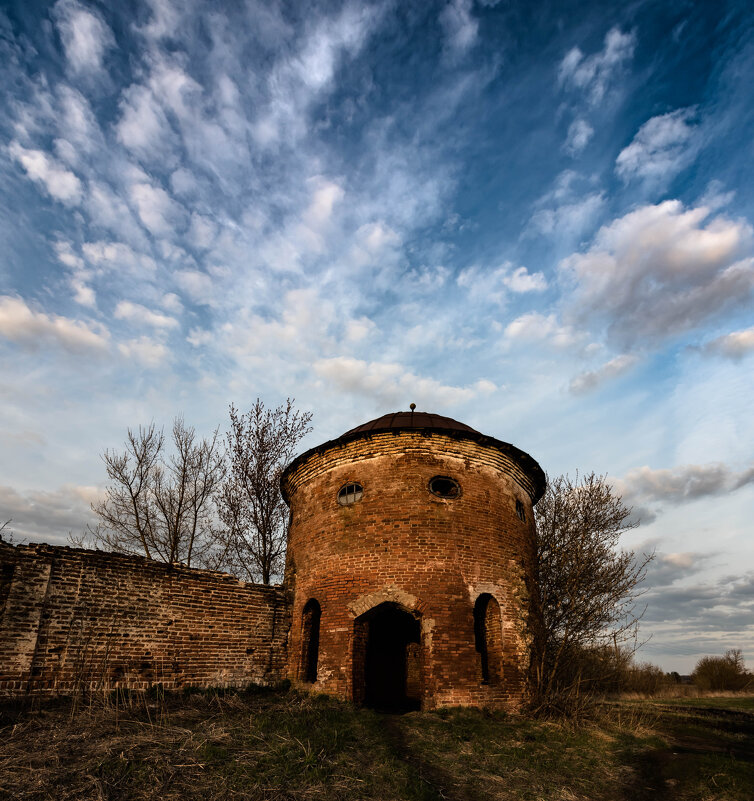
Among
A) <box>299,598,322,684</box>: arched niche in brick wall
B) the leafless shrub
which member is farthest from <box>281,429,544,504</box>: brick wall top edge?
the leafless shrub

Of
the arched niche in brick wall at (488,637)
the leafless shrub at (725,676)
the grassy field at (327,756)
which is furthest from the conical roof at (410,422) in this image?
the leafless shrub at (725,676)

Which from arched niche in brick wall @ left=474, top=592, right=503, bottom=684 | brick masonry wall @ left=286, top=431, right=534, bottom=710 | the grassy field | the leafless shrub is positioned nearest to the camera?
the grassy field

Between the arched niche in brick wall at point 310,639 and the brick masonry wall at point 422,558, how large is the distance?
13 cm

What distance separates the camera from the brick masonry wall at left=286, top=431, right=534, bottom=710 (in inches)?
370

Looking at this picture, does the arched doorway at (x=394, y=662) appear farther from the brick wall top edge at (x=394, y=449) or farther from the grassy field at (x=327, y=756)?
the brick wall top edge at (x=394, y=449)

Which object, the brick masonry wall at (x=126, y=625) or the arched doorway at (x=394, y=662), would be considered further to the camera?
the arched doorway at (x=394, y=662)

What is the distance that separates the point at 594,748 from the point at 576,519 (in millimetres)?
6472

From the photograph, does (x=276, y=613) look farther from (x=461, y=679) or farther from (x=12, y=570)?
(x=12, y=570)

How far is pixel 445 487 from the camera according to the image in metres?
10.8

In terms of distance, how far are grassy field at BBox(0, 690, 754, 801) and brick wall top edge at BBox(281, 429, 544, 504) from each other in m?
4.89

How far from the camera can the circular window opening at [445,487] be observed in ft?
35.0

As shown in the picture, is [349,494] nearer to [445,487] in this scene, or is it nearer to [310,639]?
[445,487]

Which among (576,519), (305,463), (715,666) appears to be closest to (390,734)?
(305,463)

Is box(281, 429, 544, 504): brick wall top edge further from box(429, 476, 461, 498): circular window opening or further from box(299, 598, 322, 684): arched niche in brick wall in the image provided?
box(299, 598, 322, 684): arched niche in brick wall
